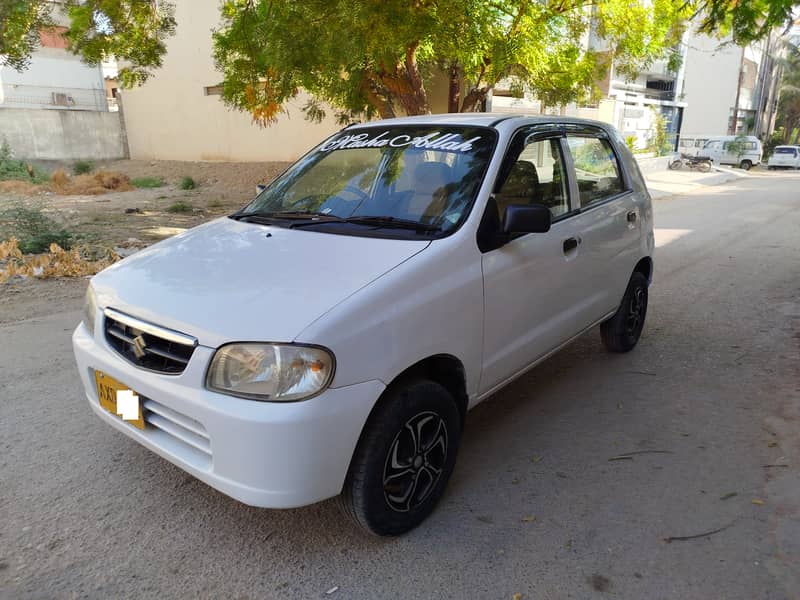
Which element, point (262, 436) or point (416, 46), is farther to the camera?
point (416, 46)

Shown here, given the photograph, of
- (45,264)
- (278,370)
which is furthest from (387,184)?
(45,264)

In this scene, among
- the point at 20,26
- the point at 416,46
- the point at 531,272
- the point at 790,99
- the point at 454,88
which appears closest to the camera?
the point at 531,272

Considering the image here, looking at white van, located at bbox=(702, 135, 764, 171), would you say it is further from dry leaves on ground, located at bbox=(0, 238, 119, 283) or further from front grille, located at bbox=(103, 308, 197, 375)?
front grille, located at bbox=(103, 308, 197, 375)

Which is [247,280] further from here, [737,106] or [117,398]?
[737,106]

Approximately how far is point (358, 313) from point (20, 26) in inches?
327

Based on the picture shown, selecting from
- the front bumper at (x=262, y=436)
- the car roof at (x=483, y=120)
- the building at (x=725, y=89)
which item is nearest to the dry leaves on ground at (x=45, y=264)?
the car roof at (x=483, y=120)

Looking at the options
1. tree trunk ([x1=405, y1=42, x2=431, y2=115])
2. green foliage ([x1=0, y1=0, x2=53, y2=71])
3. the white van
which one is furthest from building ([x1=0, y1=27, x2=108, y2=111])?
the white van

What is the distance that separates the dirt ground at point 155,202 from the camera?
10461mm

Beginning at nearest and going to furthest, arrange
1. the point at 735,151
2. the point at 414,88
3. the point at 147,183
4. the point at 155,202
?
the point at 414,88, the point at 155,202, the point at 147,183, the point at 735,151

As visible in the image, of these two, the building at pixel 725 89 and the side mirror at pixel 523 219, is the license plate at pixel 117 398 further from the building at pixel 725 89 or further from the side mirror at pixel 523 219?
the building at pixel 725 89

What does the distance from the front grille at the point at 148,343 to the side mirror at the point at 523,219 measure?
1539 mm

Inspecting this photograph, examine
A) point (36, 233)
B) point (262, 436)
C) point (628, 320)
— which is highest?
point (262, 436)

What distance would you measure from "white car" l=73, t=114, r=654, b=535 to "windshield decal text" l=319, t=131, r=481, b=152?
1cm

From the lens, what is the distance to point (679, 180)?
2269cm
